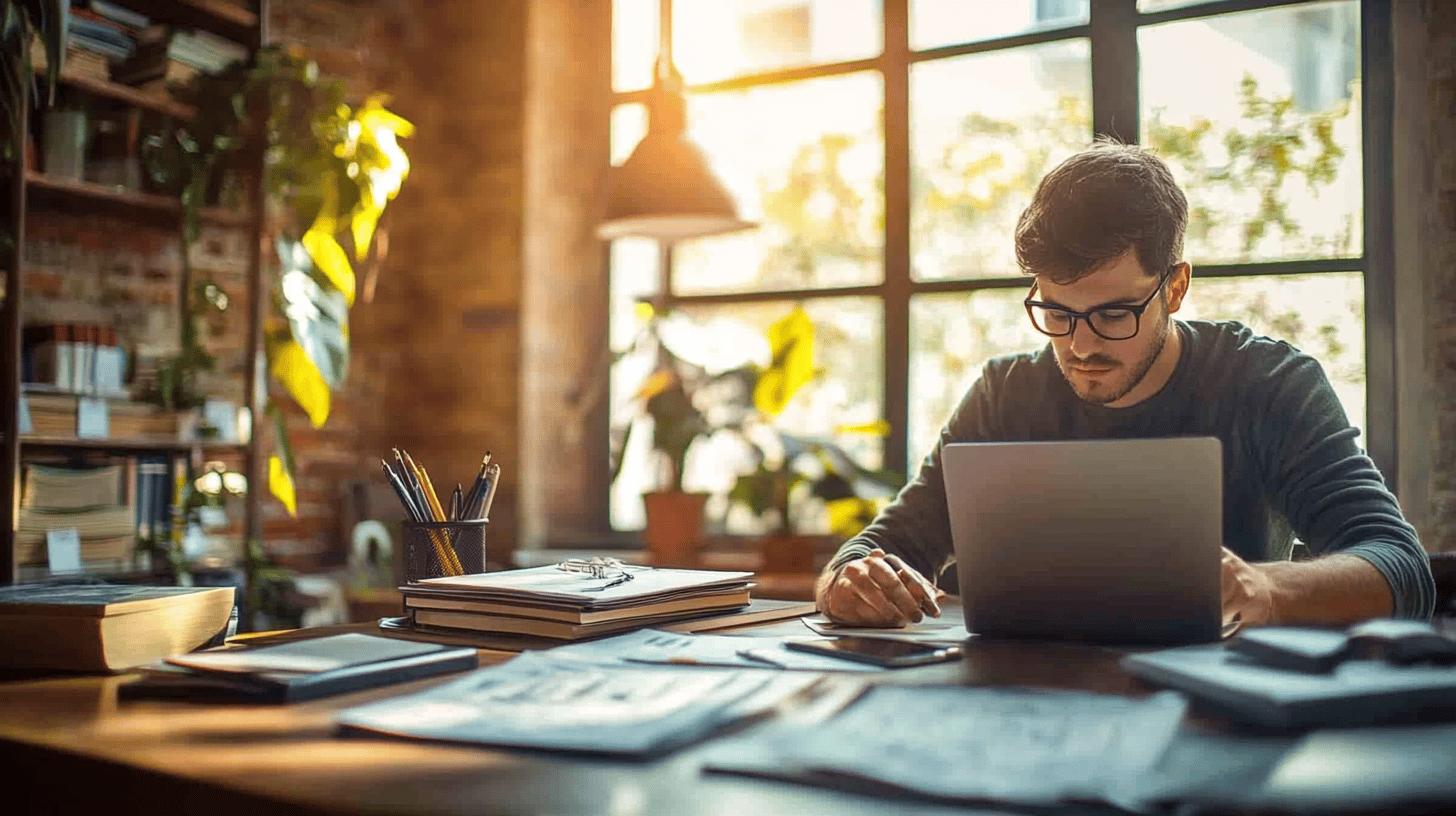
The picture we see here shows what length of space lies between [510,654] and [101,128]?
8.70ft

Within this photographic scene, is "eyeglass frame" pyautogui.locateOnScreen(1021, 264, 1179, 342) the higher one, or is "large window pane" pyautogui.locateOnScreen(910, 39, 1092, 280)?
"large window pane" pyautogui.locateOnScreen(910, 39, 1092, 280)

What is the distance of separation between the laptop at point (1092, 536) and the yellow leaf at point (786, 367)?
238cm

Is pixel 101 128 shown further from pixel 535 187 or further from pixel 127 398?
pixel 535 187

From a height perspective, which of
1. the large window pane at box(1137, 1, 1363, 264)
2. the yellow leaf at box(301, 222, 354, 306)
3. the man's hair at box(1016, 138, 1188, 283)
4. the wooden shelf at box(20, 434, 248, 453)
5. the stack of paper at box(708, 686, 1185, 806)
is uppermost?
the large window pane at box(1137, 1, 1363, 264)

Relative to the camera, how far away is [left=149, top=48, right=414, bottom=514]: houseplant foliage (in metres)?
3.28

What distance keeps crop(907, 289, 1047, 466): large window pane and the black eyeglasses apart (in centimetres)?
191

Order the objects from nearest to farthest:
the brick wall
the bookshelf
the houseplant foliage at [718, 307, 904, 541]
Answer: the bookshelf < the houseplant foliage at [718, 307, 904, 541] < the brick wall

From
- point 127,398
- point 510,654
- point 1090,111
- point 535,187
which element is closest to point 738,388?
point 535,187

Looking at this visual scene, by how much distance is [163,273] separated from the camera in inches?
139

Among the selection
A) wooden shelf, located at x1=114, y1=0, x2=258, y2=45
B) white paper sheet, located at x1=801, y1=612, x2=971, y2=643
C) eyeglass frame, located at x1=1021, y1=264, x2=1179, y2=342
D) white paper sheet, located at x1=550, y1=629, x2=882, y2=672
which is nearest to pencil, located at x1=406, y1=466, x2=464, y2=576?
white paper sheet, located at x1=550, y1=629, x2=882, y2=672

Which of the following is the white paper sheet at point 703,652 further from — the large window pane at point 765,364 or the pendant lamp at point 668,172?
the large window pane at point 765,364

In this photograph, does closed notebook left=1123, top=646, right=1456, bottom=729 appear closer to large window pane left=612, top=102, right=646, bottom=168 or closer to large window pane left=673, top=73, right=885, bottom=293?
large window pane left=673, top=73, right=885, bottom=293

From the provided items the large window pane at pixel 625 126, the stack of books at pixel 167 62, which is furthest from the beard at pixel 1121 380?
the large window pane at pixel 625 126

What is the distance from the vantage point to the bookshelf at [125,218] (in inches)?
111
